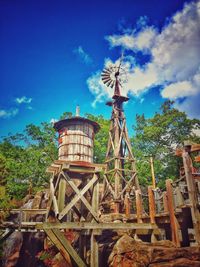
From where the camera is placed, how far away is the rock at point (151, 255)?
6.69 metres

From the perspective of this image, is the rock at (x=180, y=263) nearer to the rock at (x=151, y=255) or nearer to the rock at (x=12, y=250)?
the rock at (x=151, y=255)

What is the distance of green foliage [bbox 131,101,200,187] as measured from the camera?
23719 mm

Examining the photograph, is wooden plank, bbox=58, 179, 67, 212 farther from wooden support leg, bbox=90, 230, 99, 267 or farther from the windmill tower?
the windmill tower

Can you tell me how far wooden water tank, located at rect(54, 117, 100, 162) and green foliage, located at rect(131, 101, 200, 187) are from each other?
41.8 feet

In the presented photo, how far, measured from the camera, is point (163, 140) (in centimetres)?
2644

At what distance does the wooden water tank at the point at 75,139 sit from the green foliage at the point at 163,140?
12728 mm

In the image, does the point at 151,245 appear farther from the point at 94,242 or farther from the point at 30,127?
the point at 30,127

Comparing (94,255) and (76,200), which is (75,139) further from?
(94,255)

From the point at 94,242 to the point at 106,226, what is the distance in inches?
26.5

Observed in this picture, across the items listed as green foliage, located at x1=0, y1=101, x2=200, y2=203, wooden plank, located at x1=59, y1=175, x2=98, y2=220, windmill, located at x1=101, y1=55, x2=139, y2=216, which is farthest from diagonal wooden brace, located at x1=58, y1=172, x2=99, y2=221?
green foliage, located at x1=0, y1=101, x2=200, y2=203

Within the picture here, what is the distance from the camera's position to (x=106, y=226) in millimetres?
8383

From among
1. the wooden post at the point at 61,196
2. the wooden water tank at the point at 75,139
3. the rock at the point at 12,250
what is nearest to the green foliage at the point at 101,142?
the rock at the point at 12,250

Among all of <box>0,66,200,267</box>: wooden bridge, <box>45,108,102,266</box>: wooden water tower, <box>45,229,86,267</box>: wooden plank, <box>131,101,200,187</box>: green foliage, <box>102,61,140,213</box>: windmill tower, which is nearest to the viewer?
<box>45,229,86,267</box>: wooden plank

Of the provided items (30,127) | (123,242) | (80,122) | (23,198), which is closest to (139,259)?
(123,242)
